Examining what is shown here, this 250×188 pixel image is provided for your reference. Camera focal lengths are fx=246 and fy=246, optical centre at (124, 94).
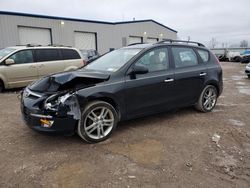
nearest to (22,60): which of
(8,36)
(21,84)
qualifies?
(21,84)

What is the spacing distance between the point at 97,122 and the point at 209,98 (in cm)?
317

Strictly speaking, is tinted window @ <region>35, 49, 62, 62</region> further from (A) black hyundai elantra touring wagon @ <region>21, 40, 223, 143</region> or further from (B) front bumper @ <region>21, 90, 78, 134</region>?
(B) front bumper @ <region>21, 90, 78, 134</region>

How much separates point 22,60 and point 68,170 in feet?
22.3

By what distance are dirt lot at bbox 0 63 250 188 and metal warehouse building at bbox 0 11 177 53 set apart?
1472 centimetres

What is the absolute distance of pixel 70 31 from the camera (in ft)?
71.2

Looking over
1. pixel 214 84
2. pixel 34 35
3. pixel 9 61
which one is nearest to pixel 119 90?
pixel 214 84

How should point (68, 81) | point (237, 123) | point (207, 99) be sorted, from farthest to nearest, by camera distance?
point (207, 99)
point (237, 123)
point (68, 81)

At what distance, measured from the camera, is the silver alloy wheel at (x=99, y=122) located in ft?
13.3

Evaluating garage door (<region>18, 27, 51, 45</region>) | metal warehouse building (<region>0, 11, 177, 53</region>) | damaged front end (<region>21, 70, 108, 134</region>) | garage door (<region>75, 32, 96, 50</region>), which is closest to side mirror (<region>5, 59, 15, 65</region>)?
damaged front end (<region>21, 70, 108, 134</region>)

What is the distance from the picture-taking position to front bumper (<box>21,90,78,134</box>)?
146 inches

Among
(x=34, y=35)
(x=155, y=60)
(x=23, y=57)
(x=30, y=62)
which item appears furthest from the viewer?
(x=34, y=35)

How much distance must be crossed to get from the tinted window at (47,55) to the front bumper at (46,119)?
231 inches

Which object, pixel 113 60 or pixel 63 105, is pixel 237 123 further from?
pixel 63 105

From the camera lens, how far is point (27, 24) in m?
18.6
